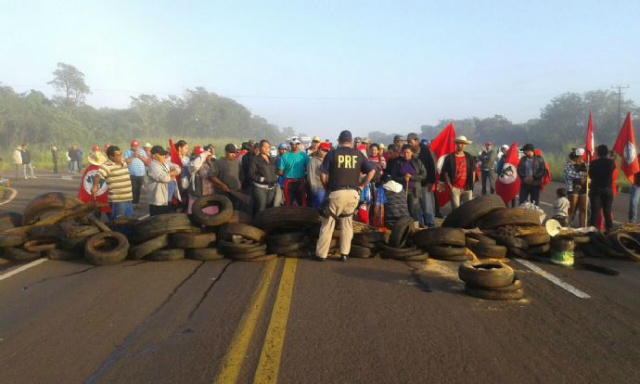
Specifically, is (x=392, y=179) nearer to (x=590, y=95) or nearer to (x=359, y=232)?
(x=359, y=232)

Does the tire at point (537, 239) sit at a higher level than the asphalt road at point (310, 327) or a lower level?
higher

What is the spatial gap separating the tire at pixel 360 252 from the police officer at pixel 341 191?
23 cm

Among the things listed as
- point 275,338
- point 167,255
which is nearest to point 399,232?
point 275,338

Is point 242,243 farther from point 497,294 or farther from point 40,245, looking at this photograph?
point 497,294

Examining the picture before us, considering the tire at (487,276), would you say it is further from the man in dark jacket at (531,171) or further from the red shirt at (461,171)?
the man in dark jacket at (531,171)

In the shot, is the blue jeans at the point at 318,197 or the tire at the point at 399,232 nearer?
the tire at the point at 399,232

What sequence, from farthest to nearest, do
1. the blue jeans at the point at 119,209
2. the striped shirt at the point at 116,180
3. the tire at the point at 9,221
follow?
the blue jeans at the point at 119,209, the striped shirt at the point at 116,180, the tire at the point at 9,221

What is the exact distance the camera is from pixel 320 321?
4414 millimetres

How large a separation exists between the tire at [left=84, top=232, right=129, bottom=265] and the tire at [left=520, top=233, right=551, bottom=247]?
626cm

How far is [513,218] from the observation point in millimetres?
7301

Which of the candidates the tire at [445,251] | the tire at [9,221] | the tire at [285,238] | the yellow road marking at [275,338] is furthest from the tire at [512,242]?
the tire at [9,221]

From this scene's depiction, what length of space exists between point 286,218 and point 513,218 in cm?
368

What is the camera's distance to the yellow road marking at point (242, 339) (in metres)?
3.40

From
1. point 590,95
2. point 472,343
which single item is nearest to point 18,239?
point 472,343
